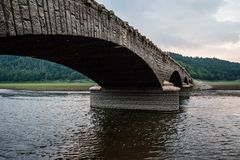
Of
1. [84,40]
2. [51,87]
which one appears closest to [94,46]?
[84,40]

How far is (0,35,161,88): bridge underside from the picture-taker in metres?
13.8

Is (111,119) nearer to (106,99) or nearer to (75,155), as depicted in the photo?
(106,99)

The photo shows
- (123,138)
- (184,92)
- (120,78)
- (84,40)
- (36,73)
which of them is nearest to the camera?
(84,40)

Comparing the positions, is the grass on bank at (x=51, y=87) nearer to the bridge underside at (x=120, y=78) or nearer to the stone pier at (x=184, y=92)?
the stone pier at (x=184, y=92)

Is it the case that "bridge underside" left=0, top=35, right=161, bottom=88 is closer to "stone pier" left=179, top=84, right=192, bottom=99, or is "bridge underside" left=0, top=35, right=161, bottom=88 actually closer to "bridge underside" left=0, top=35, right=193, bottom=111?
"bridge underside" left=0, top=35, right=193, bottom=111

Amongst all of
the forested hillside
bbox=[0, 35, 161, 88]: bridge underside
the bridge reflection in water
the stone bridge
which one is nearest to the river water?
the bridge reflection in water

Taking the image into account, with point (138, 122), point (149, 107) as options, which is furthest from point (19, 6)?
point (149, 107)

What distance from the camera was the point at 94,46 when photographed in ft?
55.9

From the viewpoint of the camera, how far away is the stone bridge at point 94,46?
9.43 metres

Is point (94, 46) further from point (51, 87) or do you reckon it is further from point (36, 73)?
point (36, 73)

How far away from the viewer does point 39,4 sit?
9.80 meters

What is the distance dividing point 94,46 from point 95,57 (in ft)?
13.0

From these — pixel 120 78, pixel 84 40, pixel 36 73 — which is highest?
pixel 36 73

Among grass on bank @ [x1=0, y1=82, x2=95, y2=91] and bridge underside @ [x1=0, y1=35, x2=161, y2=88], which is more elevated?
bridge underside @ [x1=0, y1=35, x2=161, y2=88]
